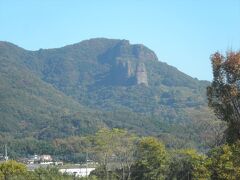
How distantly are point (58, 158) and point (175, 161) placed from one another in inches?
2116

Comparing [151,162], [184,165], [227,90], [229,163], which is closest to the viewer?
[227,90]

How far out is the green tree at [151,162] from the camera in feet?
133

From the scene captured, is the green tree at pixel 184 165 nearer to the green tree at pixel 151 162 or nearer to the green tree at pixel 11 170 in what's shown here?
the green tree at pixel 151 162

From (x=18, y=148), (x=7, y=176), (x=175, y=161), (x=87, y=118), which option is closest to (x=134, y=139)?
(x=175, y=161)

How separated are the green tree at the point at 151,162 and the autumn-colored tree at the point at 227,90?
942 inches

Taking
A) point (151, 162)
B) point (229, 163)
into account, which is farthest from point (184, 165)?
point (229, 163)

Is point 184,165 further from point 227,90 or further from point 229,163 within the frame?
point 227,90

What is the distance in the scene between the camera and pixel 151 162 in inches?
1625

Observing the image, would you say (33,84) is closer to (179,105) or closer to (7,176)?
(179,105)

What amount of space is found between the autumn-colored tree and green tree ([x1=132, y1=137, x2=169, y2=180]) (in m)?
23.9

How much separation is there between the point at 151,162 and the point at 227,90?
85.1 feet

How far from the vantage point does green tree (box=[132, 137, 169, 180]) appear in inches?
1602

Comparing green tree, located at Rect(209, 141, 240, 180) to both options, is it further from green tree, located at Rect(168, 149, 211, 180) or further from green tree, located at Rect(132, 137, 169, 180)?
green tree, located at Rect(132, 137, 169, 180)

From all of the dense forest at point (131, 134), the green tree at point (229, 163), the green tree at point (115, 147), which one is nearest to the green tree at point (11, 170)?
the dense forest at point (131, 134)
